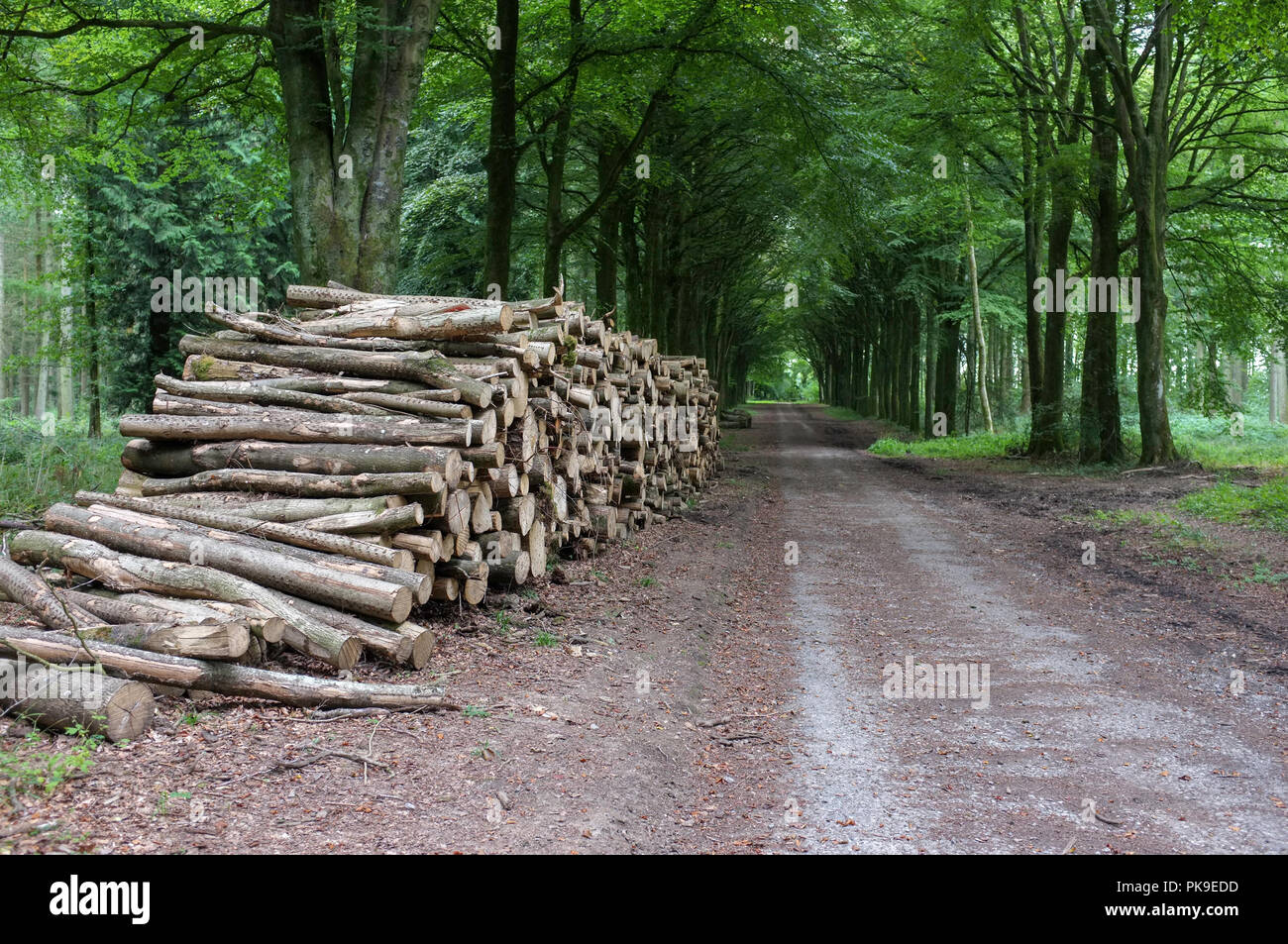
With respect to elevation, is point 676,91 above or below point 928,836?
above

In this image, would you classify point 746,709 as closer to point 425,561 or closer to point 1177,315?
point 425,561

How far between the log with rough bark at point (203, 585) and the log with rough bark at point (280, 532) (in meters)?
0.57

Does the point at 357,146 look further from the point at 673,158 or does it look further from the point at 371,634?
the point at 673,158

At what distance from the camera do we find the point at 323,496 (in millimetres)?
6898

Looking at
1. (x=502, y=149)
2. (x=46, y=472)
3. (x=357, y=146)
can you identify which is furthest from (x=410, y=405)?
(x=502, y=149)

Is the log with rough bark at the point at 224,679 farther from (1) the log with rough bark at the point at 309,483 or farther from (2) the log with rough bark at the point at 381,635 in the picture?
(1) the log with rough bark at the point at 309,483

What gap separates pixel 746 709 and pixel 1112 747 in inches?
87.3

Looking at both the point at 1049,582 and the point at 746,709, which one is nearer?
the point at 746,709

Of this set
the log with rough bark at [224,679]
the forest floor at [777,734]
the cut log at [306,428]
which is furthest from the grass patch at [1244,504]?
the log with rough bark at [224,679]

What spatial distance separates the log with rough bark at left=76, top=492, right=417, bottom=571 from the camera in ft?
21.0

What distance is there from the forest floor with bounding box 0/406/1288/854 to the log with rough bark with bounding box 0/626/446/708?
11 centimetres

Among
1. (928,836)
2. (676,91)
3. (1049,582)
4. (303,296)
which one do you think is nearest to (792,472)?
(676,91)

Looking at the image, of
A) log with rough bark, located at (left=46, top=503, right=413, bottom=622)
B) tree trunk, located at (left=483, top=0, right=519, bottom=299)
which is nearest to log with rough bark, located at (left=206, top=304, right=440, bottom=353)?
log with rough bark, located at (left=46, top=503, right=413, bottom=622)
